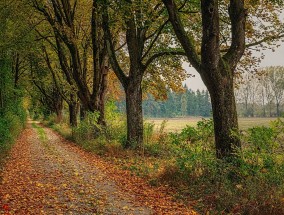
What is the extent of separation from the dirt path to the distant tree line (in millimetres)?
120184

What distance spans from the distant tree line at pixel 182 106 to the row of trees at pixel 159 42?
11001cm

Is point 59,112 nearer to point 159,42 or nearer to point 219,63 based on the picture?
point 159,42

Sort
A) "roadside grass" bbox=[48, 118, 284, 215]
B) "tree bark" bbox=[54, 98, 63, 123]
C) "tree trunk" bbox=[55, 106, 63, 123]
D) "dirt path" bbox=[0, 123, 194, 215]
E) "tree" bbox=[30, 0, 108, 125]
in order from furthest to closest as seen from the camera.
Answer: "tree bark" bbox=[54, 98, 63, 123]
"tree trunk" bbox=[55, 106, 63, 123]
"tree" bbox=[30, 0, 108, 125]
"dirt path" bbox=[0, 123, 194, 215]
"roadside grass" bbox=[48, 118, 284, 215]

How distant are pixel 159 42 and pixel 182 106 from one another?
12591cm

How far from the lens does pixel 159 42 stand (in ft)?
55.6

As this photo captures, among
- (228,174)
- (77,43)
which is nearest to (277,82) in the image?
(77,43)

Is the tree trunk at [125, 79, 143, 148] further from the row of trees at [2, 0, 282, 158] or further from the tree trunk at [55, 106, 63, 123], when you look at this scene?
Result: the tree trunk at [55, 106, 63, 123]

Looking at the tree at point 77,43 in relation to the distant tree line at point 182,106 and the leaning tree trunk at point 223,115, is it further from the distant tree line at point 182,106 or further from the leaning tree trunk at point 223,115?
the distant tree line at point 182,106

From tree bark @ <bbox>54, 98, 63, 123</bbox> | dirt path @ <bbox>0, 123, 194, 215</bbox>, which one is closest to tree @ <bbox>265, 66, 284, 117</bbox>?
tree bark @ <bbox>54, 98, 63, 123</bbox>

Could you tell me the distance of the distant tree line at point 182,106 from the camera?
138075 mm

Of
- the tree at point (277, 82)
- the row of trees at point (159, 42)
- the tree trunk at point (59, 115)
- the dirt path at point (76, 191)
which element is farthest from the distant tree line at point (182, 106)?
the dirt path at point (76, 191)

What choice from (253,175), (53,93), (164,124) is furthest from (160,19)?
(53,93)

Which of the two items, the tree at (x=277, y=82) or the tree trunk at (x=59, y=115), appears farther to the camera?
the tree at (x=277, y=82)

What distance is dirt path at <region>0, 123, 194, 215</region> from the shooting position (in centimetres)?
735
